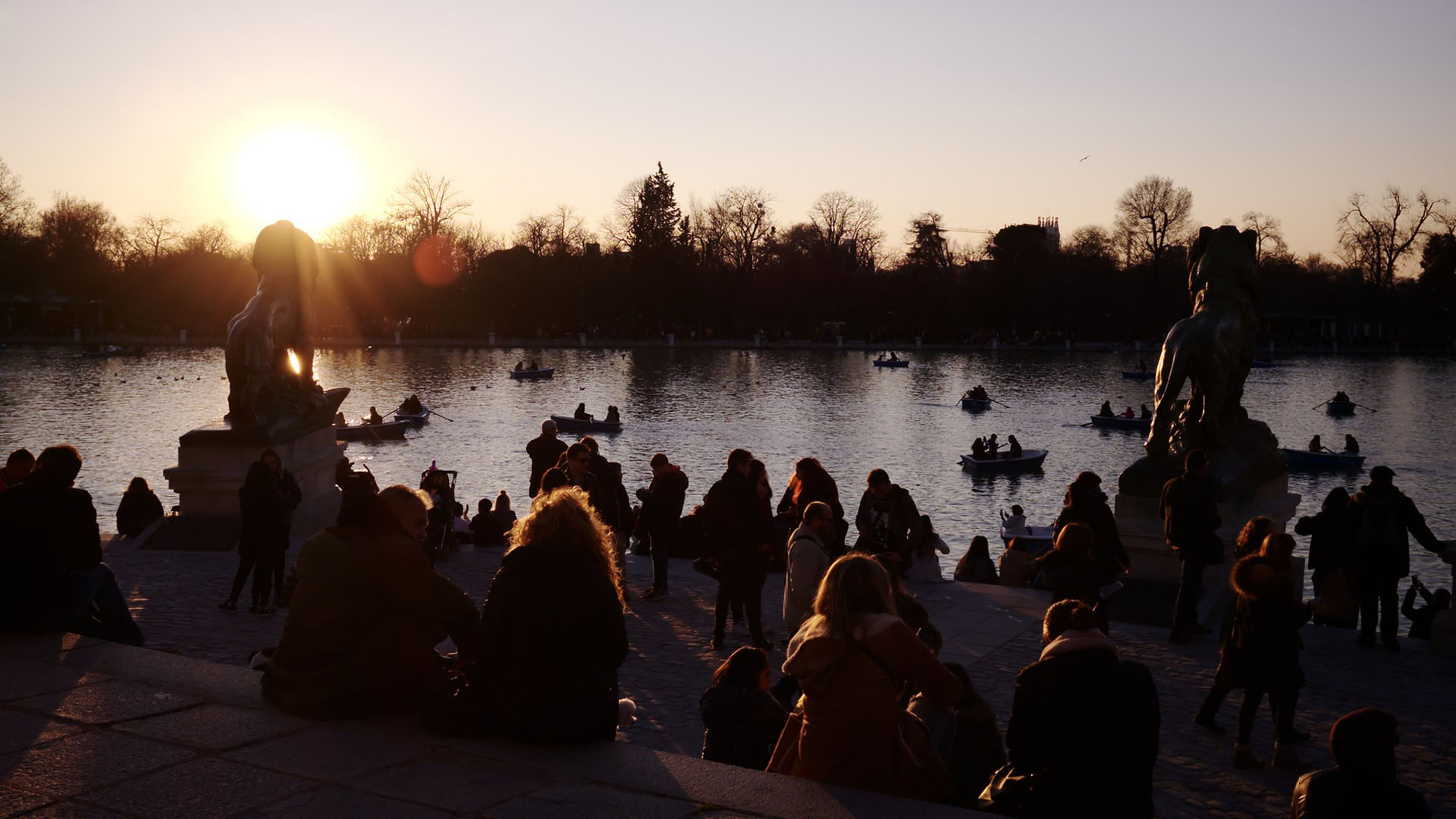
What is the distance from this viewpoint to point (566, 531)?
5113 millimetres

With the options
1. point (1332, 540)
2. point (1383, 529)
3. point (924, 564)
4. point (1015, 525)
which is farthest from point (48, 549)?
point (1015, 525)

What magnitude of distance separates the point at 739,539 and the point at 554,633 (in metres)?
4.76

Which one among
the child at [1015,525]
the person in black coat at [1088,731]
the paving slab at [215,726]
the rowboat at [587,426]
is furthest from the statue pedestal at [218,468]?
the rowboat at [587,426]

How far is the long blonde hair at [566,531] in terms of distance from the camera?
5102 millimetres

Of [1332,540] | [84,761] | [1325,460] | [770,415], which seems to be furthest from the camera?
[770,415]

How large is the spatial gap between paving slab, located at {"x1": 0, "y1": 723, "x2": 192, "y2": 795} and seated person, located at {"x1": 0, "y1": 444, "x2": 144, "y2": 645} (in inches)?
74.3

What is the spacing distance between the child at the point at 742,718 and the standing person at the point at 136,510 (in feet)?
36.3

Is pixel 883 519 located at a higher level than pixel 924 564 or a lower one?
higher

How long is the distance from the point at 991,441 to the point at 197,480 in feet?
79.9

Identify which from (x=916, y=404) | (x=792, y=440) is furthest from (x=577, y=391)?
(x=792, y=440)

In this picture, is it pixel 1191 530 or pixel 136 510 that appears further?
pixel 136 510

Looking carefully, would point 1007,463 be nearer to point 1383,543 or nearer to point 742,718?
point 1383,543

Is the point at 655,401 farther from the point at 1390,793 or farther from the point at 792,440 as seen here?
the point at 1390,793

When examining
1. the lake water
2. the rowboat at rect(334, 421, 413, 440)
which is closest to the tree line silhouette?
the lake water
